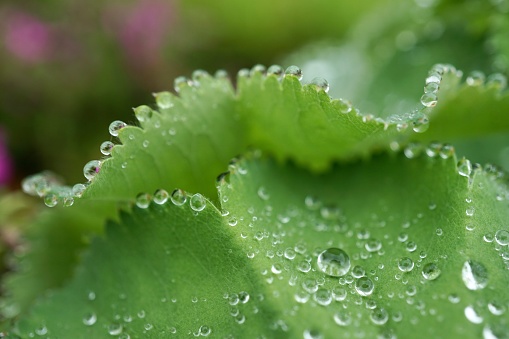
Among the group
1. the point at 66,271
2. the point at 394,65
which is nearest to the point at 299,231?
the point at 66,271

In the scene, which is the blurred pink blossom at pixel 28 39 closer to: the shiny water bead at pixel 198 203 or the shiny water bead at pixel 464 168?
the shiny water bead at pixel 198 203

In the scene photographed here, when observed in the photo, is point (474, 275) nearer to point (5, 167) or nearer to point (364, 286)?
point (364, 286)

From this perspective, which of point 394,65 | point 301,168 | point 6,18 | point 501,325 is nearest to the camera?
point 501,325

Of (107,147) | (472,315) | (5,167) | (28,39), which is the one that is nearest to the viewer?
(472,315)

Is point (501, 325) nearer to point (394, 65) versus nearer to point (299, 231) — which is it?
point (299, 231)

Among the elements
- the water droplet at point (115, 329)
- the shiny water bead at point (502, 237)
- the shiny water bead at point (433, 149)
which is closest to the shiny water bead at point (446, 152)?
the shiny water bead at point (433, 149)

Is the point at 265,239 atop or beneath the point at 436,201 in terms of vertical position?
beneath

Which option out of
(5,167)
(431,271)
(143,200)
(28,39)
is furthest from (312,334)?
(28,39)
